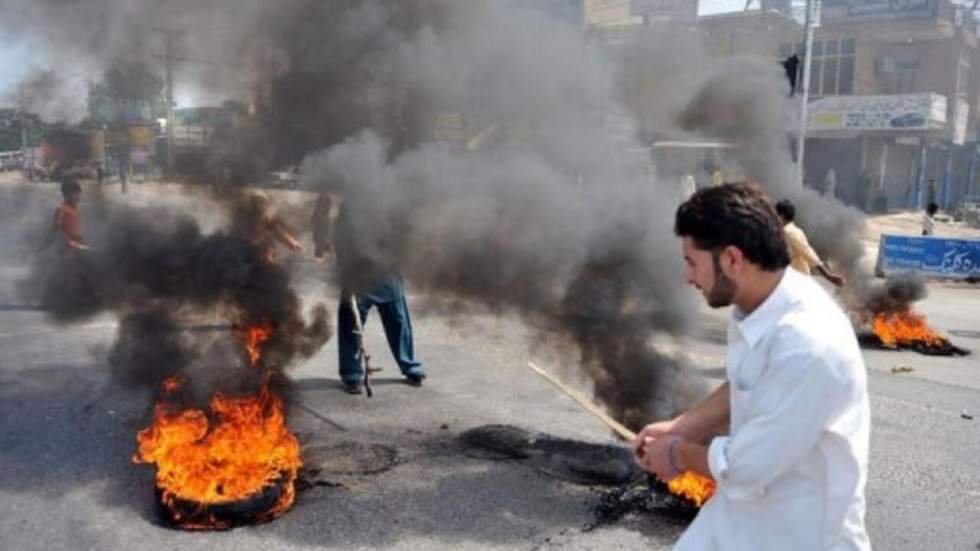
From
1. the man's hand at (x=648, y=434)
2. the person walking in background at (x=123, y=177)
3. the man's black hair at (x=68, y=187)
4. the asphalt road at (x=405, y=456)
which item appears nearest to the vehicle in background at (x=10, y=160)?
the asphalt road at (x=405, y=456)

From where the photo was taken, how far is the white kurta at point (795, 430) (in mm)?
1770

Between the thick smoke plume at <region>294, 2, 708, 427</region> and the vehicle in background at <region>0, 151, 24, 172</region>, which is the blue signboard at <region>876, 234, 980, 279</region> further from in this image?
the vehicle in background at <region>0, 151, 24, 172</region>

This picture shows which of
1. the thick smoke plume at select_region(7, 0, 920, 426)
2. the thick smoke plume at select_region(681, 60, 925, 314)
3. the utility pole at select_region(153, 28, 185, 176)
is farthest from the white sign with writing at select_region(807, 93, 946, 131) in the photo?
the utility pole at select_region(153, 28, 185, 176)

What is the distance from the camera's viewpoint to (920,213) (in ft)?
106

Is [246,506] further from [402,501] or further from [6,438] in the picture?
[6,438]

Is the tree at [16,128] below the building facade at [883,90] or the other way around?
below

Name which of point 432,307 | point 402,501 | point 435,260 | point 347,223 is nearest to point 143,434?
point 402,501

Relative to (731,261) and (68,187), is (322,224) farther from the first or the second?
(731,261)

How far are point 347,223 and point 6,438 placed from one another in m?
2.51

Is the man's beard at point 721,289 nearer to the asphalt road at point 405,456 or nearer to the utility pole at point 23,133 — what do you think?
the asphalt road at point 405,456

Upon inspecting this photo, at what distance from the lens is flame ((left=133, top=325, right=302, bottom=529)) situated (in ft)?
12.7

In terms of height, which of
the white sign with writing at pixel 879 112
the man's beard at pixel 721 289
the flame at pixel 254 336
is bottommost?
the flame at pixel 254 336

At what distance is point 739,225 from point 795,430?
0.48m

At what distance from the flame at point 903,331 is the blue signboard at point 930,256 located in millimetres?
6629
